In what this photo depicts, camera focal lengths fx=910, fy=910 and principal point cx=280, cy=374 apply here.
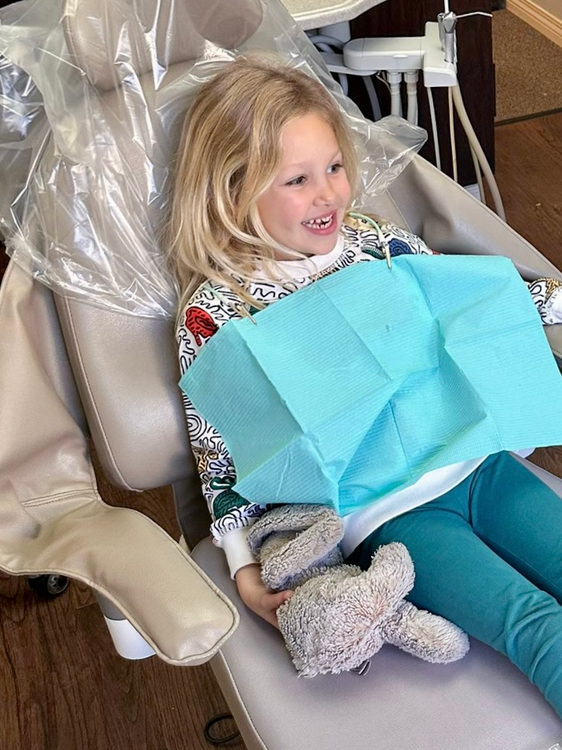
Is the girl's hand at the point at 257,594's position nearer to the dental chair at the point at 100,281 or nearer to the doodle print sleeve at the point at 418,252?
the dental chair at the point at 100,281

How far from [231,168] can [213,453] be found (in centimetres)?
35

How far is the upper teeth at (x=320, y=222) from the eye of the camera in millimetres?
1129

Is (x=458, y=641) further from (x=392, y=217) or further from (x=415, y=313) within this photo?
(x=392, y=217)

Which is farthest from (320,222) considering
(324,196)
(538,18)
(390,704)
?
(538,18)

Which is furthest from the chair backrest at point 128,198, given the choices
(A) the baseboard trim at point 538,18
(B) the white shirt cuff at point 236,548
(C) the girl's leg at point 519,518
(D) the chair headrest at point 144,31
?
(A) the baseboard trim at point 538,18

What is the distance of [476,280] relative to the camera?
113cm

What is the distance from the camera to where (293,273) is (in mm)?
1149

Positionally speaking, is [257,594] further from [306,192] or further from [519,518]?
[306,192]

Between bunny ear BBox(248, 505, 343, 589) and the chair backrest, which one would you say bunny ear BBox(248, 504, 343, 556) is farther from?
the chair backrest

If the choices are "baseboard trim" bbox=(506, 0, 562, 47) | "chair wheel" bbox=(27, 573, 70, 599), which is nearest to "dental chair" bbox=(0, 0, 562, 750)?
"chair wheel" bbox=(27, 573, 70, 599)

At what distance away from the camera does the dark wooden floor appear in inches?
55.7

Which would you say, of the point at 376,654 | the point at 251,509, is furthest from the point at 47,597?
the point at 376,654

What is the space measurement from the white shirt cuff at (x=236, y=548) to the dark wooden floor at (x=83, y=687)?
48cm

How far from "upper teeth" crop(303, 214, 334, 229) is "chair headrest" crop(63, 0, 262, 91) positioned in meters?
0.26
